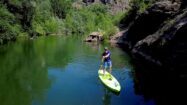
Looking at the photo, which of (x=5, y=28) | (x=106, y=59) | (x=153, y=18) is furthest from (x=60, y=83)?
(x=5, y=28)

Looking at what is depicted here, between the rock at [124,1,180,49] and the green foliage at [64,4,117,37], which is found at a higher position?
the rock at [124,1,180,49]

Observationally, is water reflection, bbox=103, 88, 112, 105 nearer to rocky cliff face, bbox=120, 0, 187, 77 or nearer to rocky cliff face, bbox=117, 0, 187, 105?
rocky cliff face, bbox=117, 0, 187, 105

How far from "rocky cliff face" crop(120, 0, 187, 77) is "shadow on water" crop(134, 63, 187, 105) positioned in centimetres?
89

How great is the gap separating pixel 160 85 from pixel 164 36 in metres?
8.84

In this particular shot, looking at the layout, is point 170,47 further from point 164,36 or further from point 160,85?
point 160,85

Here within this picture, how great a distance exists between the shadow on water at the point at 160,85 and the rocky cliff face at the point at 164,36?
89 cm

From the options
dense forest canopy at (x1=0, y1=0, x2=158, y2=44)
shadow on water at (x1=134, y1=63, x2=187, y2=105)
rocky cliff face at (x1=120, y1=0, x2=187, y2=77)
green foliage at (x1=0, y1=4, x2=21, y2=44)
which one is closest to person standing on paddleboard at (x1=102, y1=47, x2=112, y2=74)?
shadow on water at (x1=134, y1=63, x2=187, y2=105)

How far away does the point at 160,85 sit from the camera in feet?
102

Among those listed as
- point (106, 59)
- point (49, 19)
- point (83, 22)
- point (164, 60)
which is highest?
point (106, 59)

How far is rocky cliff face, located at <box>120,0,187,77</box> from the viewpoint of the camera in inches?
1250

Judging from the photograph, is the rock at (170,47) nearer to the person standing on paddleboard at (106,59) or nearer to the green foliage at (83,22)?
the person standing on paddleboard at (106,59)

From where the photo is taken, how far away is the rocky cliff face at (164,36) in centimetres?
3175

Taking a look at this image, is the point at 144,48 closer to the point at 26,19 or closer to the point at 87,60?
the point at 87,60

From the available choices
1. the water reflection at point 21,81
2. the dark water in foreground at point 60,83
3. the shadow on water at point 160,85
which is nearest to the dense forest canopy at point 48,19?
the water reflection at point 21,81
